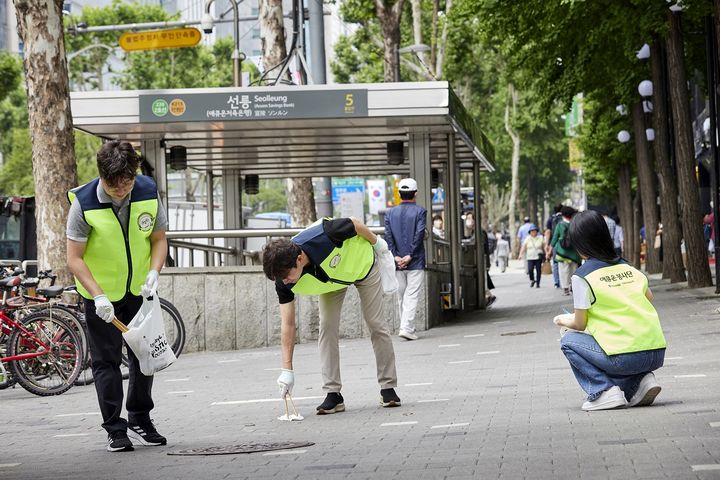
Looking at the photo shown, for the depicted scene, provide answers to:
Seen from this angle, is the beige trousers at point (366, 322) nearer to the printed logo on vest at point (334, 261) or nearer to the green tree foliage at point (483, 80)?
the printed logo on vest at point (334, 261)

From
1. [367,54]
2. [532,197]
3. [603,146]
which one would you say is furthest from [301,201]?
[532,197]

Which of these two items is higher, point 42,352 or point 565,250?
point 565,250

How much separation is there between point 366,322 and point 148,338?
1850mm

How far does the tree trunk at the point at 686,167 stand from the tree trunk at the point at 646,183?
311 inches

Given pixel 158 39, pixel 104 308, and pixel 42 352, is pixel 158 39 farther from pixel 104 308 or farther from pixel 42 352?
pixel 104 308

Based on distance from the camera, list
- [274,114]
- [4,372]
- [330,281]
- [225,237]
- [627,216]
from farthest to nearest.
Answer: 1. [627,216]
2. [225,237]
3. [274,114]
4. [4,372]
5. [330,281]

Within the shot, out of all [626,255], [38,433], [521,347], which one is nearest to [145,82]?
[626,255]

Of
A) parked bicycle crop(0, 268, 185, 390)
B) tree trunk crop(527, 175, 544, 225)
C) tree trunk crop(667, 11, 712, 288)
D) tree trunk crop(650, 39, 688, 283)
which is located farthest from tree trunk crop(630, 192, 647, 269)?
tree trunk crop(527, 175, 544, 225)

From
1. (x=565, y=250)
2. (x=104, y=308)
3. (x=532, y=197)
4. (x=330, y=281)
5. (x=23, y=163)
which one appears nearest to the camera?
(x=104, y=308)

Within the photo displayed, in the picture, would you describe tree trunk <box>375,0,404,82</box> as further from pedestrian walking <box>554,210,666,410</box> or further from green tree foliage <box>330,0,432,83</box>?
pedestrian walking <box>554,210,666,410</box>

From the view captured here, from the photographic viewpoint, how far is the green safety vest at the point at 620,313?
799 centimetres

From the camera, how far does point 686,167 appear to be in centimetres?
2266

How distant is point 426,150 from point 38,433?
30.4 ft

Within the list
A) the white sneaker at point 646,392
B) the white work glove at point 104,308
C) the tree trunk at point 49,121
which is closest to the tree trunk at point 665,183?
the tree trunk at point 49,121
